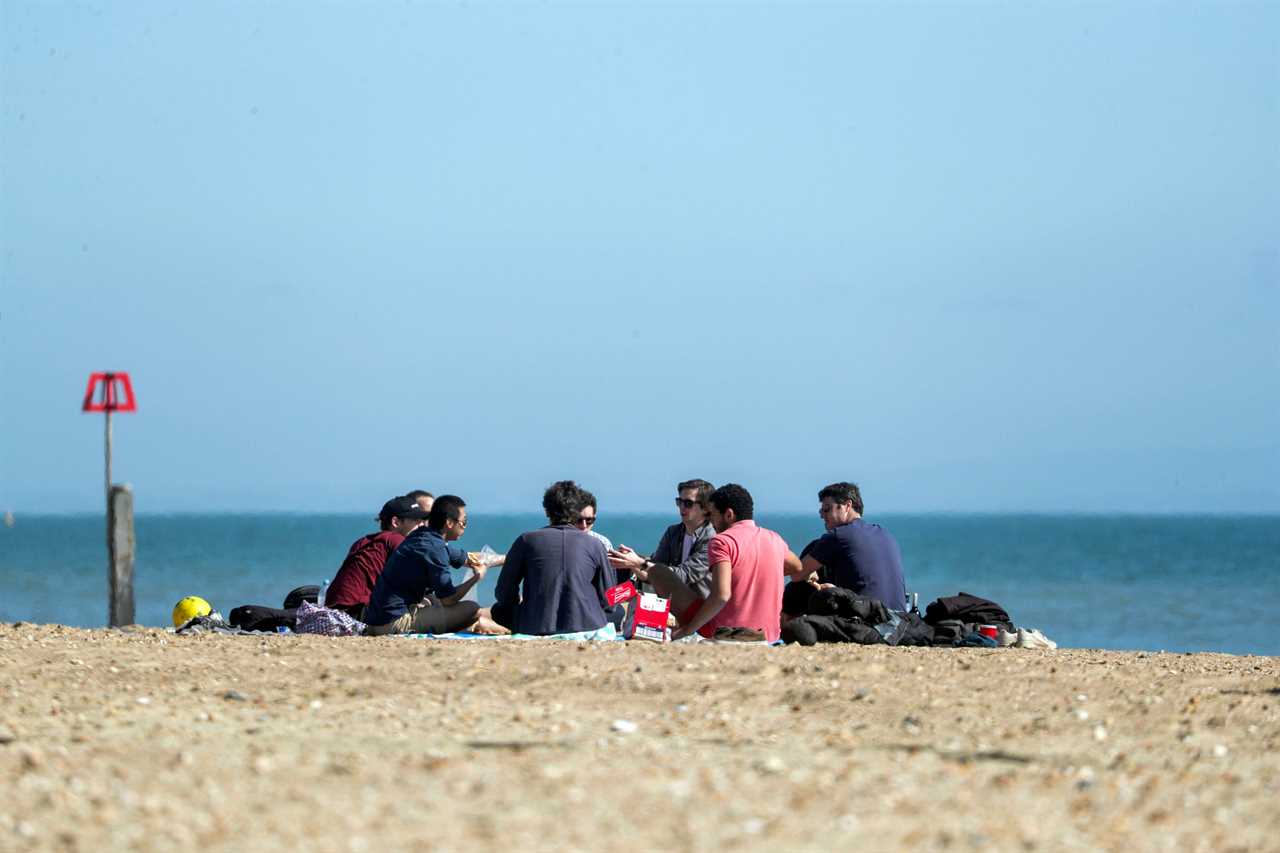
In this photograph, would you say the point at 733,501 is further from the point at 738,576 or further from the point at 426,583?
the point at 426,583

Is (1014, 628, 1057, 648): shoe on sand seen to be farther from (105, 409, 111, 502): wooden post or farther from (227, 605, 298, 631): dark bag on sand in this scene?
(105, 409, 111, 502): wooden post

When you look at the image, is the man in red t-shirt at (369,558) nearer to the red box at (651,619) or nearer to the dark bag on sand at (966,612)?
the red box at (651,619)

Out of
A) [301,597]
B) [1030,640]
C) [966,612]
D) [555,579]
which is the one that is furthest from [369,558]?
[1030,640]

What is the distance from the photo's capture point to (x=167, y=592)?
4716 cm

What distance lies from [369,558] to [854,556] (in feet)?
12.3

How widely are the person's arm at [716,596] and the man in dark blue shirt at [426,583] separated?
1856 millimetres

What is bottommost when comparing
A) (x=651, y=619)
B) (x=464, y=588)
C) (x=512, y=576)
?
(x=651, y=619)

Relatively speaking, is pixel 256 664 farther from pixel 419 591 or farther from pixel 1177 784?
pixel 1177 784

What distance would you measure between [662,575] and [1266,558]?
71.9m

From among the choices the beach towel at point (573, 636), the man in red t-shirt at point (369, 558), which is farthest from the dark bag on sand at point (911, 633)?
the man in red t-shirt at point (369, 558)

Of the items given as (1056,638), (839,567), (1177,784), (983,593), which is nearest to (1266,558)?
(983,593)

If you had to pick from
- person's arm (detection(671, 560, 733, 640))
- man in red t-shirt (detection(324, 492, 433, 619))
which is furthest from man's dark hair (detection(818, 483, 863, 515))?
man in red t-shirt (detection(324, 492, 433, 619))

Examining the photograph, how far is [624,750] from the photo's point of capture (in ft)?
22.1

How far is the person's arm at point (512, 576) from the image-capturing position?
11.9m
